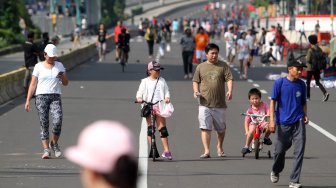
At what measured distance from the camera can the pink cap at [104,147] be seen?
384 cm

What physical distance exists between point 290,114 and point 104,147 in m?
8.79

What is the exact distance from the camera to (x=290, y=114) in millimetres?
12484

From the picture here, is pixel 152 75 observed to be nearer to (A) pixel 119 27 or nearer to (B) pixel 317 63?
(B) pixel 317 63

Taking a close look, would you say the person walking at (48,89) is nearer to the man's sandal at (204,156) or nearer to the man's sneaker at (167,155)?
the man's sneaker at (167,155)

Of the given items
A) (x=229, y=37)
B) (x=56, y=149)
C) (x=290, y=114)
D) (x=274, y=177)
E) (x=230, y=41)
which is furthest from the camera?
(x=230, y=41)

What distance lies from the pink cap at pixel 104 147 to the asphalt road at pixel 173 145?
8.83m

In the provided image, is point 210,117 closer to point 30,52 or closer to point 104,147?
point 104,147

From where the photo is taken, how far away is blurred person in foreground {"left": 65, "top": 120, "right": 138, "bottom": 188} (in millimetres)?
3838

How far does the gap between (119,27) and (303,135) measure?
3420 centimetres

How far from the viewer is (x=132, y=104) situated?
1035 inches

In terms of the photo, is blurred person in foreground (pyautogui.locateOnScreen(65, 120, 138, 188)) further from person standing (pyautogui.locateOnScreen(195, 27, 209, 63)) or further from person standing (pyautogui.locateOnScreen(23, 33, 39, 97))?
person standing (pyautogui.locateOnScreen(195, 27, 209, 63))

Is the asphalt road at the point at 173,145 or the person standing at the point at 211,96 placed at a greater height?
the person standing at the point at 211,96

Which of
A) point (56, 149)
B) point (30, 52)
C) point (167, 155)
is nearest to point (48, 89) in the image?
point (56, 149)

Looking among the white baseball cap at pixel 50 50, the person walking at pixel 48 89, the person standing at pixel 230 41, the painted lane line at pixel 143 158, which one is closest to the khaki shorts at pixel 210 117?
the painted lane line at pixel 143 158
